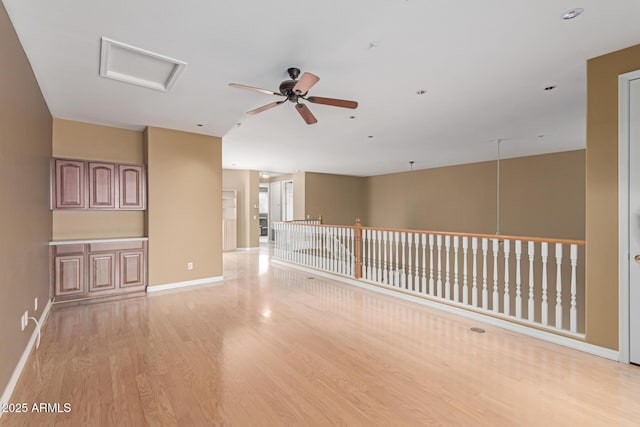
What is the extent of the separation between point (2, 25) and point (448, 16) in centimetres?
308

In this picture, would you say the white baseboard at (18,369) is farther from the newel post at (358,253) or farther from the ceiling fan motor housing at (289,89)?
the newel post at (358,253)

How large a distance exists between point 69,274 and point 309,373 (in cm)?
386

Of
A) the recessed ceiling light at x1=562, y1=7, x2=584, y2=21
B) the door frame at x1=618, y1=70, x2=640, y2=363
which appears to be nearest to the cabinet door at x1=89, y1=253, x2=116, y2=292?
the recessed ceiling light at x1=562, y1=7, x2=584, y2=21

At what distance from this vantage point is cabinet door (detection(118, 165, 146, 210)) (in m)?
4.65

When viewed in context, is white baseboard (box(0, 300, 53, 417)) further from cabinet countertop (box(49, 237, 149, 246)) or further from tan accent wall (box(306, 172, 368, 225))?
tan accent wall (box(306, 172, 368, 225))

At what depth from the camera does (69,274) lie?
4.22 metres

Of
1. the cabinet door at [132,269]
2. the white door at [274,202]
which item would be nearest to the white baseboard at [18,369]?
the cabinet door at [132,269]

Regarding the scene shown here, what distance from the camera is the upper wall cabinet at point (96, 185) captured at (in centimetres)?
418

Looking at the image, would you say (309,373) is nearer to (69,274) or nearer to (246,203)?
(69,274)

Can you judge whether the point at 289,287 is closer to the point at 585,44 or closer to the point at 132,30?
the point at 132,30

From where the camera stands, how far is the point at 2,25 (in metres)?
2.05

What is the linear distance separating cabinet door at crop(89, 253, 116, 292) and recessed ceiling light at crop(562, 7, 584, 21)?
5790mm

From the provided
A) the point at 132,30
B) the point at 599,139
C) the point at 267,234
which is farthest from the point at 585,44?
the point at 267,234

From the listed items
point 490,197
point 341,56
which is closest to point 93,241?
point 341,56
